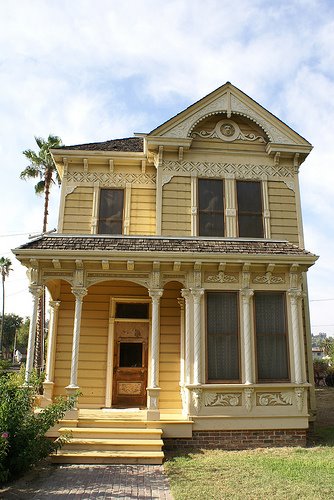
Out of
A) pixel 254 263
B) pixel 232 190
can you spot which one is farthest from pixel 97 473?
pixel 232 190

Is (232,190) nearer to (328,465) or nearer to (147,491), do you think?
(328,465)

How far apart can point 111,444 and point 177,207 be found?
6.40 metres

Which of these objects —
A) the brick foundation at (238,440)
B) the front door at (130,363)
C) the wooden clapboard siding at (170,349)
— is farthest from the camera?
the front door at (130,363)

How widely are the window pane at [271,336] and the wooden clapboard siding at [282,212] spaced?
8.42 feet

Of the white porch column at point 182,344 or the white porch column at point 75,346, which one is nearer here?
the white porch column at point 75,346

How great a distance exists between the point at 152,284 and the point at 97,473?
4.16 m

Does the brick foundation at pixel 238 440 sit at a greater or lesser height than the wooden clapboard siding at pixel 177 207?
lesser

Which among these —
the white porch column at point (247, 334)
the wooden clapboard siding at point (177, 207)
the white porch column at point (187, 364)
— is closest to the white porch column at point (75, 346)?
the white porch column at point (187, 364)

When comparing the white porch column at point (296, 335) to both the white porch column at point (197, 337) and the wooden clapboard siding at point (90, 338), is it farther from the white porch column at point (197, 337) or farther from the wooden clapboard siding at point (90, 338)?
the wooden clapboard siding at point (90, 338)

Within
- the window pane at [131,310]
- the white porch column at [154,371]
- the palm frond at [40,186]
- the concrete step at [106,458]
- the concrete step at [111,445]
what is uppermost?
the palm frond at [40,186]

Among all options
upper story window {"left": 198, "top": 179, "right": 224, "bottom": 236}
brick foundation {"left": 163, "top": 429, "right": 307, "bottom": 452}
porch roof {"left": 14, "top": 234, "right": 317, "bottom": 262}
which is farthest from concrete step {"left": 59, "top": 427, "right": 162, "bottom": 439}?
upper story window {"left": 198, "top": 179, "right": 224, "bottom": 236}

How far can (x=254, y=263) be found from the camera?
1008 cm

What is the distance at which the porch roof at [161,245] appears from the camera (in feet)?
32.7

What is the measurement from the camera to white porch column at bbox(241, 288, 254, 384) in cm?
972
